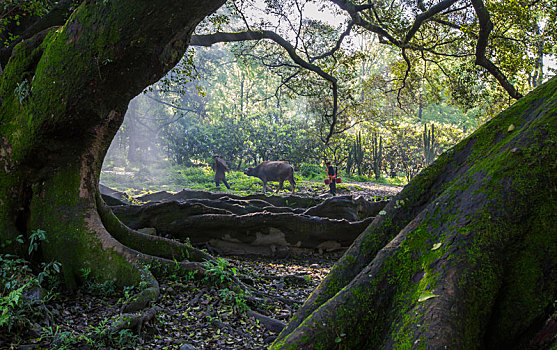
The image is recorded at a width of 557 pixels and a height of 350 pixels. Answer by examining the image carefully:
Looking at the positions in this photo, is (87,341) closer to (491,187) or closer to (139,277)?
(139,277)

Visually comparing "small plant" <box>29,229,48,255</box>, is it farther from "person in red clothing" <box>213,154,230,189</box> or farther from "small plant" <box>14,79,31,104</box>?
"person in red clothing" <box>213,154,230,189</box>

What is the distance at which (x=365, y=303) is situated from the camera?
2434 millimetres

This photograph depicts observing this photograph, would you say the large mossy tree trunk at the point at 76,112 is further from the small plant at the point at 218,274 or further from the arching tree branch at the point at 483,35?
the arching tree branch at the point at 483,35

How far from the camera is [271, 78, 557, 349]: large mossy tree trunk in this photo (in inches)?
83.6

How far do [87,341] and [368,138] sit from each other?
25399mm

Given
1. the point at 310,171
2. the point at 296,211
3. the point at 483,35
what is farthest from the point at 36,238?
the point at 310,171

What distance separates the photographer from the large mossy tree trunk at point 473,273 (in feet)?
6.97

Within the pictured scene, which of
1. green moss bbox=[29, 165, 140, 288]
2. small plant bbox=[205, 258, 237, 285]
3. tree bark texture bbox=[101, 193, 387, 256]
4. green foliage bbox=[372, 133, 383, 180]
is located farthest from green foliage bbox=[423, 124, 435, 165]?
green moss bbox=[29, 165, 140, 288]

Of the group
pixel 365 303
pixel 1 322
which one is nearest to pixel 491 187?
pixel 365 303

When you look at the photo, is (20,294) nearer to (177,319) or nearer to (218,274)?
(177,319)

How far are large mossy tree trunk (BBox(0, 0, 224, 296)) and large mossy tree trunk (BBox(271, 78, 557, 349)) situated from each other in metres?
2.96

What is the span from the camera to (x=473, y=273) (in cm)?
218

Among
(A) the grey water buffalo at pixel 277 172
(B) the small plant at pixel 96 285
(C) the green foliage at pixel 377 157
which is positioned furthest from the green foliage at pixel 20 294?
(C) the green foliage at pixel 377 157

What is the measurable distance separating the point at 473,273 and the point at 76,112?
14.1 feet
